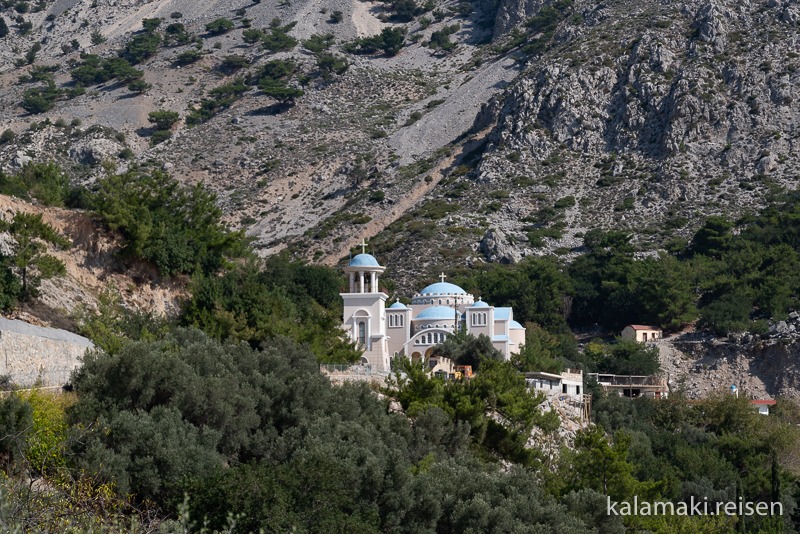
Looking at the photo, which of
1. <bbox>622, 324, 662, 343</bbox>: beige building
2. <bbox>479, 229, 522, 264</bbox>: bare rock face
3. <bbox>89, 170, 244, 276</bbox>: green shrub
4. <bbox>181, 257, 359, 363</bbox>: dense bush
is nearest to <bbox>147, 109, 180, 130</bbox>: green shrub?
<bbox>479, 229, 522, 264</bbox>: bare rock face

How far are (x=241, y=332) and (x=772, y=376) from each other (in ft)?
109

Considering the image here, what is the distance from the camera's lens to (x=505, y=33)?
12256cm

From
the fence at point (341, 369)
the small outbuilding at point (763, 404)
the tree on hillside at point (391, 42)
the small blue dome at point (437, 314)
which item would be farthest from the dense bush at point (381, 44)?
the fence at point (341, 369)

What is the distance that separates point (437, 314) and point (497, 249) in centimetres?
2323

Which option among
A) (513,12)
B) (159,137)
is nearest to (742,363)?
(159,137)

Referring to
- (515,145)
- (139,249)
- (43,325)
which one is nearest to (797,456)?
(139,249)

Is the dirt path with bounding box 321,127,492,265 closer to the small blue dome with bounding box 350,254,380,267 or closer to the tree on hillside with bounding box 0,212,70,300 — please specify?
the small blue dome with bounding box 350,254,380,267

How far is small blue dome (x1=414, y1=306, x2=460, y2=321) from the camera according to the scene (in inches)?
2231

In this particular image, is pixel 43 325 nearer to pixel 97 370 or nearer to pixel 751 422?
pixel 97 370

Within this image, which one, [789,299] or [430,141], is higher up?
[430,141]

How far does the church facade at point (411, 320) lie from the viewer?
166 feet

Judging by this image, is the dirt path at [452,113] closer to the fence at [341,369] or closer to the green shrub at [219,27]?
the green shrub at [219,27]

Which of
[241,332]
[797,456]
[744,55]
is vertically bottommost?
[797,456]

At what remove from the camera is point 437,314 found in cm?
5694
